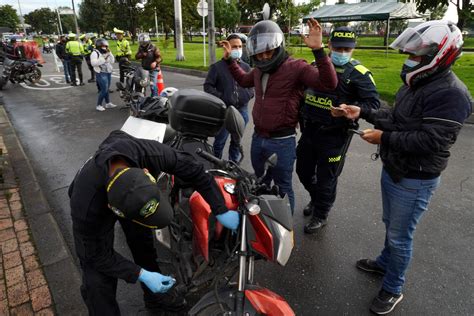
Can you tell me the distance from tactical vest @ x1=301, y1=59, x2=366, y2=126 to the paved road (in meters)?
1.18

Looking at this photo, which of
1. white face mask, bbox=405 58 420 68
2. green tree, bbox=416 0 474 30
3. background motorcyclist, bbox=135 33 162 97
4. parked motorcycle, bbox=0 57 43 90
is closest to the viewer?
white face mask, bbox=405 58 420 68

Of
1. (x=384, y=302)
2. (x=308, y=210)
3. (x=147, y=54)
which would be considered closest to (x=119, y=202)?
(x=384, y=302)

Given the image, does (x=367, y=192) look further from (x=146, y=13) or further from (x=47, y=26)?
(x=47, y=26)

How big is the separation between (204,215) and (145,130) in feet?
3.30

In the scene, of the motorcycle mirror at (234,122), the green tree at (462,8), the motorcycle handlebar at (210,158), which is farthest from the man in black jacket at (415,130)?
the green tree at (462,8)

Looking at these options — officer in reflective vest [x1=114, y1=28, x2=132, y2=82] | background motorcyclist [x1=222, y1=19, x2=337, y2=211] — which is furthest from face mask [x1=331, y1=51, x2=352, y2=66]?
officer in reflective vest [x1=114, y1=28, x2=132, y2=82]

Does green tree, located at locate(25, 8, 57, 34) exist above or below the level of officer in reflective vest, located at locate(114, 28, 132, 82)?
above

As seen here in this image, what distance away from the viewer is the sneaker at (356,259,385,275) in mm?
2801

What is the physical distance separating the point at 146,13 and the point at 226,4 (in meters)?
14.7

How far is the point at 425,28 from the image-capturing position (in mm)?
1896

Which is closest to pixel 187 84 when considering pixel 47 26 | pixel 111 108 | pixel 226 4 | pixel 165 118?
pixel 111 108

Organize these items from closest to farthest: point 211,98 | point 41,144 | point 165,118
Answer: point 211,98, point 165,118, point 41,144

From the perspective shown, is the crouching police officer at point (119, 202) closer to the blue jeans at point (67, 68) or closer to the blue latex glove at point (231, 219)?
the blue latex glove at point (231, 219)

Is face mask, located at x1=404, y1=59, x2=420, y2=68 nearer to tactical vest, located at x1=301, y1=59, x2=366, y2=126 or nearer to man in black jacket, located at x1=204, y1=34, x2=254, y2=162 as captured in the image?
tactical vest, located at x1=301, y1=59, x2=366, y2=126
